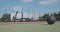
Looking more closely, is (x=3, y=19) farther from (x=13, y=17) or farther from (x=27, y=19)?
(x=27, y=19)

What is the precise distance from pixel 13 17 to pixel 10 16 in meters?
0.76

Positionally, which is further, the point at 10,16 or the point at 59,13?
the point at 59,13

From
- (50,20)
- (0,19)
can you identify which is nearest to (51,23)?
(50,20)

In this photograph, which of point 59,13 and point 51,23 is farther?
point 59,13

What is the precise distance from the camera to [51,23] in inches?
710

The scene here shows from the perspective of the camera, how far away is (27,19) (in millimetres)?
34688

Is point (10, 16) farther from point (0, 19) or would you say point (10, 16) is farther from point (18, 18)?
point (0, 19)

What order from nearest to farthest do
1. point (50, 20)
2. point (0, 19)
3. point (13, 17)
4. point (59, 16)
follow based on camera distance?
point (50, 20) → point (0, 19) → point (13, 17) → point (59, 16)

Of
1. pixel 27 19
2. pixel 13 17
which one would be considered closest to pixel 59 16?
pixel 27 19

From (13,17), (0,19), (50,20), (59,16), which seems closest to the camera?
(50,20)

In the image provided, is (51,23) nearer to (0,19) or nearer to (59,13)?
(0,19)

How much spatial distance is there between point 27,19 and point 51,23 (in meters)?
17.0

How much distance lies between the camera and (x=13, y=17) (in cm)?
3331

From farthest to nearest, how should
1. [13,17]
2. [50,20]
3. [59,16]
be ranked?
[59,16]
[13,17]
[50,20]
